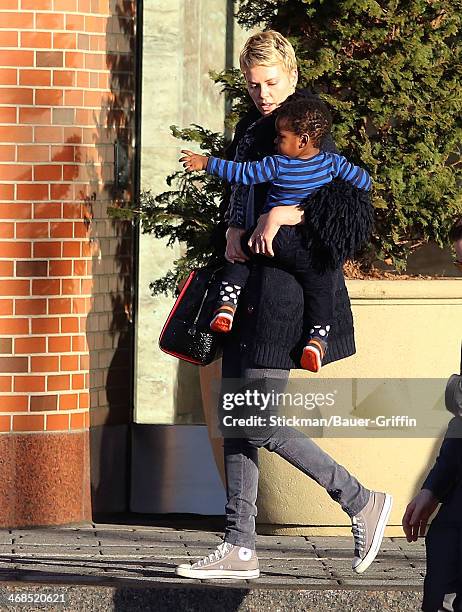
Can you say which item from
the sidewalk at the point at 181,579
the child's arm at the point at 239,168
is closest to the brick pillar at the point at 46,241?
the sidewalk at the point at 181,579

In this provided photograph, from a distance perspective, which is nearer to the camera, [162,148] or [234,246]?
[234,246]

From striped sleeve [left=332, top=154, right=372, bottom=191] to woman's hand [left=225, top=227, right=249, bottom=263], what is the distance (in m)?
0.34

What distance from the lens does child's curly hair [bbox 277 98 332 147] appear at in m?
4.71

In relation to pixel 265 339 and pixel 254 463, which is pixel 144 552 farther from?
pixel 265 339

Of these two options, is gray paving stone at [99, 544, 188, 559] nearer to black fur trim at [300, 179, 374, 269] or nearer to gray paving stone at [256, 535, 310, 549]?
gray paving stone at [256, 535, 310, 549]

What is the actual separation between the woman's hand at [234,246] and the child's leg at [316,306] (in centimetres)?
18

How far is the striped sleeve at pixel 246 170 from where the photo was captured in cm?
471

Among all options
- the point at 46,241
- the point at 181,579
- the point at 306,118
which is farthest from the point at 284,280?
the point at 46,241

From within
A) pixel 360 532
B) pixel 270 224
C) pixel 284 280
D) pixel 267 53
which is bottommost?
pixel 360 532

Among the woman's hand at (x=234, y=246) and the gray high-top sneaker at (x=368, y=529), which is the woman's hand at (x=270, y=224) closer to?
the woman's hand at (x=234, y=246)

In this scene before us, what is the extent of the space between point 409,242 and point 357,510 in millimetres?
1644

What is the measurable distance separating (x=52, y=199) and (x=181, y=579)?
172 cm

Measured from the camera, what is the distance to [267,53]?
15.8 feet

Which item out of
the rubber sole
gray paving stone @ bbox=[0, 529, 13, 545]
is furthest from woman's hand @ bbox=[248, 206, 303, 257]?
gray paving stone @ bbox=[0, 529, 13, 545]
